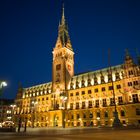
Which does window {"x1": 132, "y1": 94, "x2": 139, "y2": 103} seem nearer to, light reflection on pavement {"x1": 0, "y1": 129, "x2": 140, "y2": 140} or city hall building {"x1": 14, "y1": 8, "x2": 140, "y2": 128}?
city hall building {"x1": 14, "y1": 8, "x2": 140, "y2": 128}

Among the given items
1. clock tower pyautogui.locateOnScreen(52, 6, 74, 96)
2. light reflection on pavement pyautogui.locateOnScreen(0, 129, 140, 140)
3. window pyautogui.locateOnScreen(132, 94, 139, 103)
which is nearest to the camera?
light reflection on pavement pyautogui.locateOnScreen(0, 129, 140, 140)

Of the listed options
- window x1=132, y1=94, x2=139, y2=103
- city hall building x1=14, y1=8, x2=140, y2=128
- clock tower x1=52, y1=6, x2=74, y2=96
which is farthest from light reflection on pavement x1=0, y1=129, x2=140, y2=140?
clock tower x1=52, y1=6, x2=74, y2=96

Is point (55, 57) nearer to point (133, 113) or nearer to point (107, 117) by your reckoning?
point (107, 117)

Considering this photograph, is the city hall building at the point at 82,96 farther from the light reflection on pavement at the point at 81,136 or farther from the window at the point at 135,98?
the light reflection on pavement at the point at 81,136

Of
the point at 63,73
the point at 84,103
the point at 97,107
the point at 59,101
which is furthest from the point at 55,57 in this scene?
the point at 97,107

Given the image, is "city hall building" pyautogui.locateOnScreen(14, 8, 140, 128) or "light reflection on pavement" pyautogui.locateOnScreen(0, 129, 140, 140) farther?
"city hall building" pyautogui.locateOnScreen(14, 8, 140, 128)

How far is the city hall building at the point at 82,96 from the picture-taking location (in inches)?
2628

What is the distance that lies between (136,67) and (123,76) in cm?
596

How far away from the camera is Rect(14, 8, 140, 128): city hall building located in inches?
2628

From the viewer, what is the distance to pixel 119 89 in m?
71.0

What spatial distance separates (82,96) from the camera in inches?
3248

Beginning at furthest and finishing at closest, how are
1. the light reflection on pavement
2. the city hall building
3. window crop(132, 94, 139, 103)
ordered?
the city hall building → window crop(132, 94, 139, 103) → the light reflection on pavement

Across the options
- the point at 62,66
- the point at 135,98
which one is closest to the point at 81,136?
the point at 135,98

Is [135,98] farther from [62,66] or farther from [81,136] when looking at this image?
[81,136]
